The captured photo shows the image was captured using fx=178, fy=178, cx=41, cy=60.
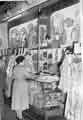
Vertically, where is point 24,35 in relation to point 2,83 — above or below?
above

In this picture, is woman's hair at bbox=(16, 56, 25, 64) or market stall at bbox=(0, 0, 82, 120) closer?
market stall at bbox=(0, 0, 82, 120)

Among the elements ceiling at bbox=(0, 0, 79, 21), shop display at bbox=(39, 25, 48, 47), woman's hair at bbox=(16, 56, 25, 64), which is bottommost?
woman's hair at bbox=(16, 56, 25, 64)

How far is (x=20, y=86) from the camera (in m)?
2.05

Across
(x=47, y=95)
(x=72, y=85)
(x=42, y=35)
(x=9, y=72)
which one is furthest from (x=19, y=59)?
(x=72, y=85)

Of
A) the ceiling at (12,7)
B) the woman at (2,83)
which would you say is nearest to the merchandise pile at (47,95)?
the woman at (2,83)

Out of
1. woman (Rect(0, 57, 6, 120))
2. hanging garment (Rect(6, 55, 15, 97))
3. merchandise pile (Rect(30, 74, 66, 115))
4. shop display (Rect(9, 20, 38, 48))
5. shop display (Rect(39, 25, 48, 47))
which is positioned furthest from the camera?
woman (Rect(0, 57, 6, 120))

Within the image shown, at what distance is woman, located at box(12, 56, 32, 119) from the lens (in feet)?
6.56

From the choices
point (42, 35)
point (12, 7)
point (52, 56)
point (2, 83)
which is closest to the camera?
point (52, 56)

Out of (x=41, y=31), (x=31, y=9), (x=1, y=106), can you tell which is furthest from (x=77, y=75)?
(x=1, y=106)

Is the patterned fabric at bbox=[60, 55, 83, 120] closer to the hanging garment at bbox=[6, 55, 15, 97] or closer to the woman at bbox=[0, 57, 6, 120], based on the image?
the hanging garment at bbox=[6, 55, 15, 97]

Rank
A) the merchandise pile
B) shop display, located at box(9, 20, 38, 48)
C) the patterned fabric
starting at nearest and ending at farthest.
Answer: the patterned fabric, the merchandise pile, shop display, located at box(9, 20, 38, 48)

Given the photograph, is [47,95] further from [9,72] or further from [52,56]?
[9,72]

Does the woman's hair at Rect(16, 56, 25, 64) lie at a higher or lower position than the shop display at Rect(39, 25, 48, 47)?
lower

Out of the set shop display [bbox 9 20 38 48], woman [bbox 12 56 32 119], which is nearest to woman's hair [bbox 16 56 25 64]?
woman [bbox 12 56 32 119]
